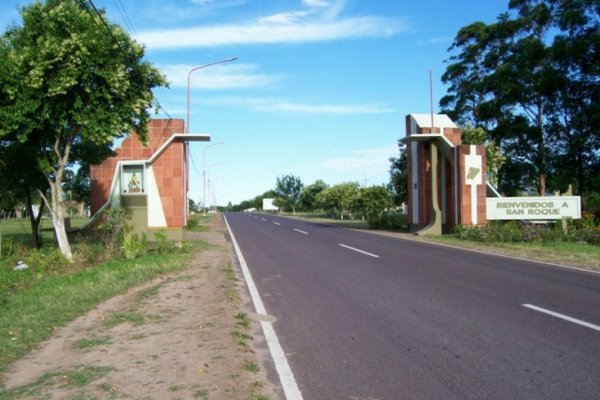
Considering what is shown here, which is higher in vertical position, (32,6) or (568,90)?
(568,90)

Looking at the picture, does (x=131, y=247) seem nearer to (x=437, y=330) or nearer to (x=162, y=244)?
(x=162, y=244)

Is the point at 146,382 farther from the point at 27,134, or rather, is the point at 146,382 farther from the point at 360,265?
the point at 27,134

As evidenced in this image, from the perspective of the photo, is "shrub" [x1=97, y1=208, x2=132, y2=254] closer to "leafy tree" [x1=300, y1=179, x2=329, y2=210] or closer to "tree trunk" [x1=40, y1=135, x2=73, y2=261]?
"tree trunk" [x1=40, y1=135, x2=73, y2=261]

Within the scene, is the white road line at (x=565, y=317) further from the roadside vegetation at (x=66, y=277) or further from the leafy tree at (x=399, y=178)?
the leafy tree at (x=399, y=178)

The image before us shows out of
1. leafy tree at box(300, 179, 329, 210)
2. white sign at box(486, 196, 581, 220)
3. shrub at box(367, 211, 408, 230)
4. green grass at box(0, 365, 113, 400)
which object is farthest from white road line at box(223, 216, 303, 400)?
leafy tree at box(300, 179, 329, 210)

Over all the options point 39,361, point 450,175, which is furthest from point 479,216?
point 39,361

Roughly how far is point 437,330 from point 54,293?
23.0ft

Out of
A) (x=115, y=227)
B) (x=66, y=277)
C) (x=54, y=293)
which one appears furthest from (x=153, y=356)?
(x=115, y=227)

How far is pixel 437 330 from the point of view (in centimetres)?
723

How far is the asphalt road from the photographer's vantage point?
5.21m

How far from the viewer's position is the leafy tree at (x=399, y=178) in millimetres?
40562

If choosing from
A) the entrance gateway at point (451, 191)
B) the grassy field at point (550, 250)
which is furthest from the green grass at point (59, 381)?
the entrance gateway at point (451, 191)

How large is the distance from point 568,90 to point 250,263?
31.6 meters

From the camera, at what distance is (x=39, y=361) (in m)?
6.13
